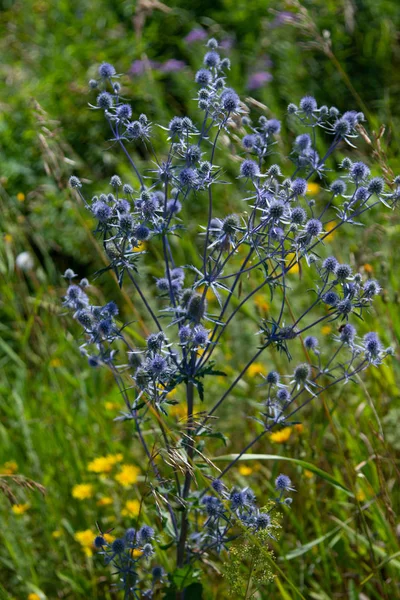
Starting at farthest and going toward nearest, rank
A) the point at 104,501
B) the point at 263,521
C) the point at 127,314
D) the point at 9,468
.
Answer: the point at 127,314 → the point at 9,468 → the point at 104,501 → the point at 263,521

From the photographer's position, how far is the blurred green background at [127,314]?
2.59 metres

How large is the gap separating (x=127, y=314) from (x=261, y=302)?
91cm

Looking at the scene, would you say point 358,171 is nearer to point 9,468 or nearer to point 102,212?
Answer: point 102,212

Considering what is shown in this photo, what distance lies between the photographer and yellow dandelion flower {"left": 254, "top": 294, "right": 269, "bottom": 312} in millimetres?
3223

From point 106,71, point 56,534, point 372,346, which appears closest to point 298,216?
point 372,346

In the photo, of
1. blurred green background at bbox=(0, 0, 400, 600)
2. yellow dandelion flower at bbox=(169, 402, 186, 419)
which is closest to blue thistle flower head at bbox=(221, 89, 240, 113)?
blurred green background at bbox=(0, 0, 400, 600)

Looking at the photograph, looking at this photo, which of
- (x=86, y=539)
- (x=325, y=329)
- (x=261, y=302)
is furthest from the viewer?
(x=325, y=329)

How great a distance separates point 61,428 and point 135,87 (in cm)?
331

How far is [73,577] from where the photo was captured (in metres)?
2.63

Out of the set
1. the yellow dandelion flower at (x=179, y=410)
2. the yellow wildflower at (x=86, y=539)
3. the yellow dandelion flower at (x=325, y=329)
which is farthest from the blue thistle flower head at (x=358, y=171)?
the yellow dandelion flower at (x=325, y=329)

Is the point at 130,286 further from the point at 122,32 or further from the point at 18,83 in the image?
the point at 122,32

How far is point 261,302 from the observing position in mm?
3494

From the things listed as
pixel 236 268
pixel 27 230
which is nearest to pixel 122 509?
pixel 236 268

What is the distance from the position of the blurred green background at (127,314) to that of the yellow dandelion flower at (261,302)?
0.02 meters
